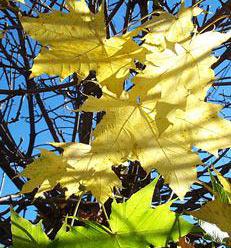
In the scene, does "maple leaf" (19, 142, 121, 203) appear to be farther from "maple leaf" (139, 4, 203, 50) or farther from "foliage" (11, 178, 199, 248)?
"maple leaf" (139, 4, 203, 50)

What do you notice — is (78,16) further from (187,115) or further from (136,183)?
(136,183)

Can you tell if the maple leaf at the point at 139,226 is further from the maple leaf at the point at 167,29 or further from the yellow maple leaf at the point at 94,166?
the maple leaf at the point at 167,29

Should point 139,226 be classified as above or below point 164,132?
below

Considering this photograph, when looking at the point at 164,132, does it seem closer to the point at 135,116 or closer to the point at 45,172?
the point at 135,116

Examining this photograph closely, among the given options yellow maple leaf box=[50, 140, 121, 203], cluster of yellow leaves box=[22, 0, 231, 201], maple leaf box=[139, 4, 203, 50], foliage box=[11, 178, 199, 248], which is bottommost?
foliage box=[11, 178, 199, 248]

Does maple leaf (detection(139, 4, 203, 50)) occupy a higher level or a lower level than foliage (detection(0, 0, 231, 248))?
higher

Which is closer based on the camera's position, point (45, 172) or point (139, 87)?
point (139, 87)

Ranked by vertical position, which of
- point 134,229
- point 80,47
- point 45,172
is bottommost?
point 134,229

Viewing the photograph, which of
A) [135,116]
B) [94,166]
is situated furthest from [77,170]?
[135,116]

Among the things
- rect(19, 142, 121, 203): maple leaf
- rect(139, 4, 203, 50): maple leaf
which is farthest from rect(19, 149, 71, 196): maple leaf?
rect(139, 4, 203, 50): maple leaf

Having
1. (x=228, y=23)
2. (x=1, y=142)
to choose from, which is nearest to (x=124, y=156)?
(x=1, y=142)
